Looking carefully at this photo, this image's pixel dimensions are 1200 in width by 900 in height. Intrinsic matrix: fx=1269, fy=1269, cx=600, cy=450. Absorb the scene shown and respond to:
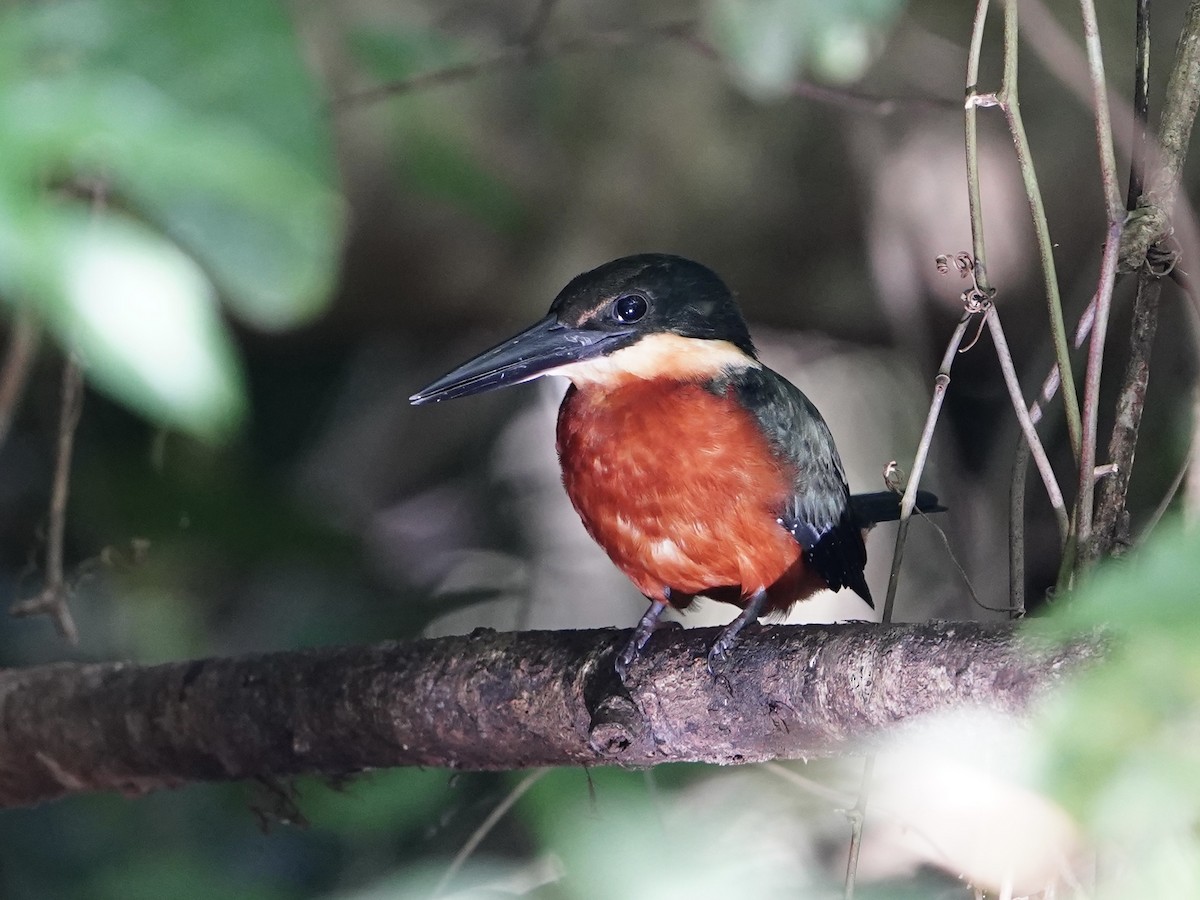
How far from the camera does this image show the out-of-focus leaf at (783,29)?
1179 millimetres

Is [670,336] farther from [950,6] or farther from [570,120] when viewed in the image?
[950,6]

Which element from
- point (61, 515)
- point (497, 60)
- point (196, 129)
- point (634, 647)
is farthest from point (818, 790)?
point (196, 129)

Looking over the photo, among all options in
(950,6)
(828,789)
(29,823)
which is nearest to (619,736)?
(828,789)

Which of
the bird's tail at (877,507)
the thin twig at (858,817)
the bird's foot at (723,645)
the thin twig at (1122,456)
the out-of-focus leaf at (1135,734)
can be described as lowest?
the bird's tail at (877,507)

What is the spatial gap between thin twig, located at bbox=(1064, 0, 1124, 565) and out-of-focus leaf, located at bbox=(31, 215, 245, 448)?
1.12 m

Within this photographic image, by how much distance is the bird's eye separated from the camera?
210 cm

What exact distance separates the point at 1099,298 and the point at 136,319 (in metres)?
1.20

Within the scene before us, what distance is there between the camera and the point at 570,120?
10.6 feet

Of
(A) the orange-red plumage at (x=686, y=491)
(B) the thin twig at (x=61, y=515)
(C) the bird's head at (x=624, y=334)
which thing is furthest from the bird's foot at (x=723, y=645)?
(B) the thin twig at (x=61, y=515)

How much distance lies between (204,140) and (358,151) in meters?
2.63

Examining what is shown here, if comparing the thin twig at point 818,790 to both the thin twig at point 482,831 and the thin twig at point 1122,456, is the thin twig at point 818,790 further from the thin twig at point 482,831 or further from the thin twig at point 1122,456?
the thin twig at point 1122,456

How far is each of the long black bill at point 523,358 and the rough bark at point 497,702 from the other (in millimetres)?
387

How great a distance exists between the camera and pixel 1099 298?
1.45 m

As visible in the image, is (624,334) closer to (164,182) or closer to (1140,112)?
(1140,112)
